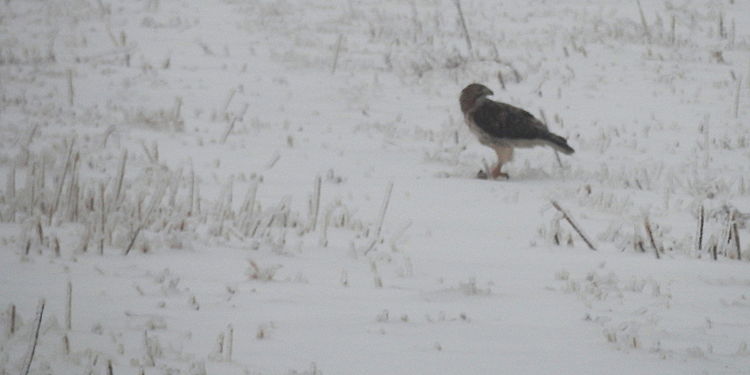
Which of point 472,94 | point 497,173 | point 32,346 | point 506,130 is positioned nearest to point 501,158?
point 497,173

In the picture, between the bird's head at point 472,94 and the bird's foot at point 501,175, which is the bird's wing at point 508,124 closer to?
the bird's head at point 472,94

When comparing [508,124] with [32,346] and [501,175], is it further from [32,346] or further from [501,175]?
[32,346]

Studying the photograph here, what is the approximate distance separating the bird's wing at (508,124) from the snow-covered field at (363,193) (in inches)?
19.0

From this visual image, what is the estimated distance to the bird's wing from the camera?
859 centimetres

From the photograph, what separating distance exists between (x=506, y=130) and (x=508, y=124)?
6cm

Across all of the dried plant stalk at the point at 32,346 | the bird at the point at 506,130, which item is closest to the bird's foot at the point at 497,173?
the bird at the point at 506,130

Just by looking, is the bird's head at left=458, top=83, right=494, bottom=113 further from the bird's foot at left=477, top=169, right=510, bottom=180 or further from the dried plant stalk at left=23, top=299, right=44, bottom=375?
the dried plant stalk at left=23, top=299, right=44, bottom=375

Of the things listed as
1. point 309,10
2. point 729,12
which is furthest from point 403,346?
point 729,12

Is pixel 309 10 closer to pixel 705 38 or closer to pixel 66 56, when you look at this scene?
pixel 66 56

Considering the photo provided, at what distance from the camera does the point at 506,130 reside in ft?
28.2

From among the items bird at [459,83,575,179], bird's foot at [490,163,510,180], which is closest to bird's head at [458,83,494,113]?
bird at [459,83,575,179]

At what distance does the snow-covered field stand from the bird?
0.40m

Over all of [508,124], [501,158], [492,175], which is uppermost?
[508,124]

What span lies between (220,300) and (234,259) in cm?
88
